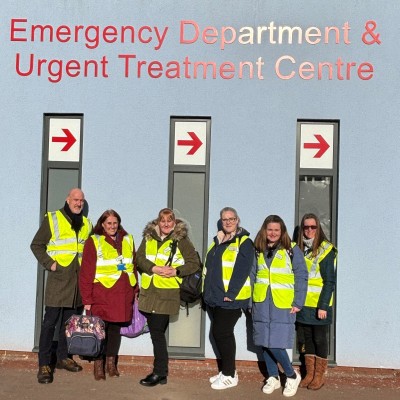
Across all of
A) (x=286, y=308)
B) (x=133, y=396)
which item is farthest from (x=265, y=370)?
(x=133, y=396)

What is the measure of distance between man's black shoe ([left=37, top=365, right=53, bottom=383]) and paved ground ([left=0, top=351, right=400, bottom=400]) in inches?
2.8

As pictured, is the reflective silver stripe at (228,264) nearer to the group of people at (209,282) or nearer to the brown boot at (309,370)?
the group of people at (209,282)

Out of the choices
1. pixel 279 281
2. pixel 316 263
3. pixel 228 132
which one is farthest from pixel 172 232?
pixel 316 263

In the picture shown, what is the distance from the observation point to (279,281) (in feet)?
21.4

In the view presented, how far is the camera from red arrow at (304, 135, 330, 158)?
731 cm

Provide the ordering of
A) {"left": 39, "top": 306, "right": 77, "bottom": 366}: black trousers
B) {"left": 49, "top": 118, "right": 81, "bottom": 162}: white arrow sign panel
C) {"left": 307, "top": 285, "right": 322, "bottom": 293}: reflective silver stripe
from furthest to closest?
{"left": 49, "top": 118, "right": 81, "bottom": 162}: white arrow sign panel, {"left": 39, "top": 306, "right": 77, "bottom": 366}: black trousers, {"left": 307, "top": 285, "right": 322, "bottom": 293}: reflective silver stripe

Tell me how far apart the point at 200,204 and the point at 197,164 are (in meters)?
0.48

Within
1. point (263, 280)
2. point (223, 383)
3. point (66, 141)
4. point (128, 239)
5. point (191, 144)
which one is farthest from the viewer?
point (66, 141)

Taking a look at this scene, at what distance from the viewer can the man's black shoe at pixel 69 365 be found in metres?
7.14

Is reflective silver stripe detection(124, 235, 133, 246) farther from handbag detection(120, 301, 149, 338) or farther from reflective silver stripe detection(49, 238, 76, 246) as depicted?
handbag detection(120, 301, 149, 338)

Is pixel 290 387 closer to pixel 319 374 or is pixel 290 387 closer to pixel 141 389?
pixel 319 374

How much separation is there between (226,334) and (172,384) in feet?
2.74

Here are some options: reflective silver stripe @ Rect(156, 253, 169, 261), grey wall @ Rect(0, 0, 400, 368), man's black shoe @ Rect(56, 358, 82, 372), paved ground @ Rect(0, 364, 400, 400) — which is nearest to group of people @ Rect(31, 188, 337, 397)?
reflective silver stripe @ Rect(156, 253, 169, 261)

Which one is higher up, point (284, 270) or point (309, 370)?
point (284, 270)
